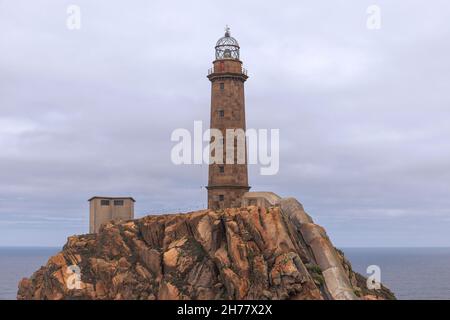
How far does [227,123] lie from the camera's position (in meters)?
79.7

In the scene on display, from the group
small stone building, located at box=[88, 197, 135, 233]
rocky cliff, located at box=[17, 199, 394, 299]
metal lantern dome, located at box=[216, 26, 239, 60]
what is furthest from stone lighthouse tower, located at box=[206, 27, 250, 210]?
small stone building, located at box=[88, 197, 135, 233]

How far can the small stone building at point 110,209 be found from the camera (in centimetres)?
7650

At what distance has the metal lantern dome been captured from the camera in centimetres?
8250

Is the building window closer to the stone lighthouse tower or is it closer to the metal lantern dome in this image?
the stone lighthouse tower

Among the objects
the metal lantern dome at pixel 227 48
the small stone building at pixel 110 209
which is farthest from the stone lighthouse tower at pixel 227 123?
the small stone building at pixel 110 209

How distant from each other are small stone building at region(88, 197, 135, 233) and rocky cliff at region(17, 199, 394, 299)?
5.00m

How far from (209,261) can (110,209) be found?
791 inches

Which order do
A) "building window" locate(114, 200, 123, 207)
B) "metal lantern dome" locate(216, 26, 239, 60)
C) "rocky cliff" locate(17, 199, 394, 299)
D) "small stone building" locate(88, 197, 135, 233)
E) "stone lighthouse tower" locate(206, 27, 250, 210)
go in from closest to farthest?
1. "rocky cliff" locate(17, 199, 394, 299)
2. "small stone building" locate(88, 197, 135, 233)
3. "building window" locate(114, 200, 123, 207)
4. "stone lighthouse tower" locate(206, 27, 250, 210)
5. "metal lantern dome" locate(216, 26, 239, 60)

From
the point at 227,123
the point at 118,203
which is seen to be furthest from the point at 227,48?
the point at 118,203

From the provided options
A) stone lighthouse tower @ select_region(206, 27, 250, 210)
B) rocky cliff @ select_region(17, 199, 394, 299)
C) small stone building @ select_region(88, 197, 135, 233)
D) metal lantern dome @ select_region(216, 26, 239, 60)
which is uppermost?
metal lantern dome @ select_region(216, 26, 239, 60)

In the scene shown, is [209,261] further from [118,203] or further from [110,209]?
[110,209]

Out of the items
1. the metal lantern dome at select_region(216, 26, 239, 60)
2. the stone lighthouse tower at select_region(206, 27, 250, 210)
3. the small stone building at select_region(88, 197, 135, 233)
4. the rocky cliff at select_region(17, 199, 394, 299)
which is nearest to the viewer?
the rocky cliff at select_region(17, 199, 394, 299)

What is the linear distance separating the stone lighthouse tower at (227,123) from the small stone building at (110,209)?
38.2 ft
